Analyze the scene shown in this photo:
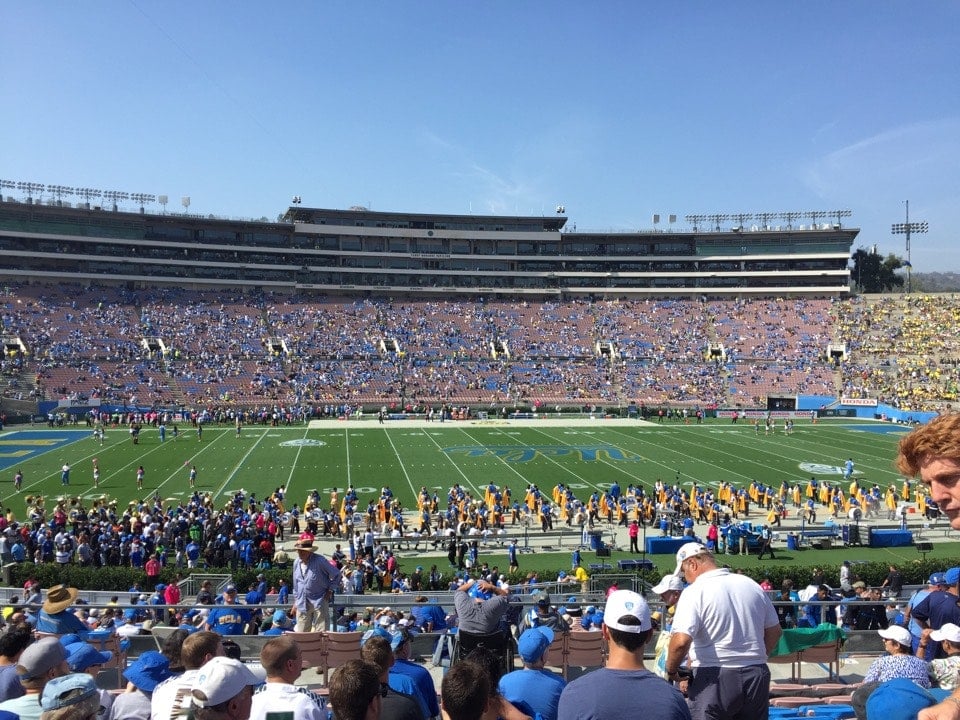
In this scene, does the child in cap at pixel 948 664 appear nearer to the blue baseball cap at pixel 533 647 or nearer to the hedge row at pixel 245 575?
the blue baseball cap at pixel 533 647

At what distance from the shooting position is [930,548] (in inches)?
734

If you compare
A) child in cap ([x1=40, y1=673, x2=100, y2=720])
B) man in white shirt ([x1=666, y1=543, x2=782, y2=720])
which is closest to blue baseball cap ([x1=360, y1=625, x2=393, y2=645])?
child in cap ([x1=40, y1=673, x2=100, y2=720])

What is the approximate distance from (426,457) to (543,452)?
5.58 meters

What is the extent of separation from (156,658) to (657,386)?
51823 millimetres

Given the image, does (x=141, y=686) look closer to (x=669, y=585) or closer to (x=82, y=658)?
(x=82, y=658)

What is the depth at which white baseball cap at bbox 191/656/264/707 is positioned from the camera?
3.00 m

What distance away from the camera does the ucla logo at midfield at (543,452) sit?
3202cm

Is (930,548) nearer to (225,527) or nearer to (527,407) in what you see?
(225,527)

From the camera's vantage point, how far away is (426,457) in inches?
1266

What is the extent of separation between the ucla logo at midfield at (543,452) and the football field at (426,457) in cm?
9

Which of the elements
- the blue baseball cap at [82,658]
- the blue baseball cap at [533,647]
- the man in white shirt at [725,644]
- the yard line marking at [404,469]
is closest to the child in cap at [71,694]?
the blue baseball cap at [82,658]

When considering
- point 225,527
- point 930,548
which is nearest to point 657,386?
point 930,548

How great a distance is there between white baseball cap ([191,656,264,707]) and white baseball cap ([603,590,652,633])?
157 centimetres

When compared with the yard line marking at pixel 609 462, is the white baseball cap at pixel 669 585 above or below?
above
